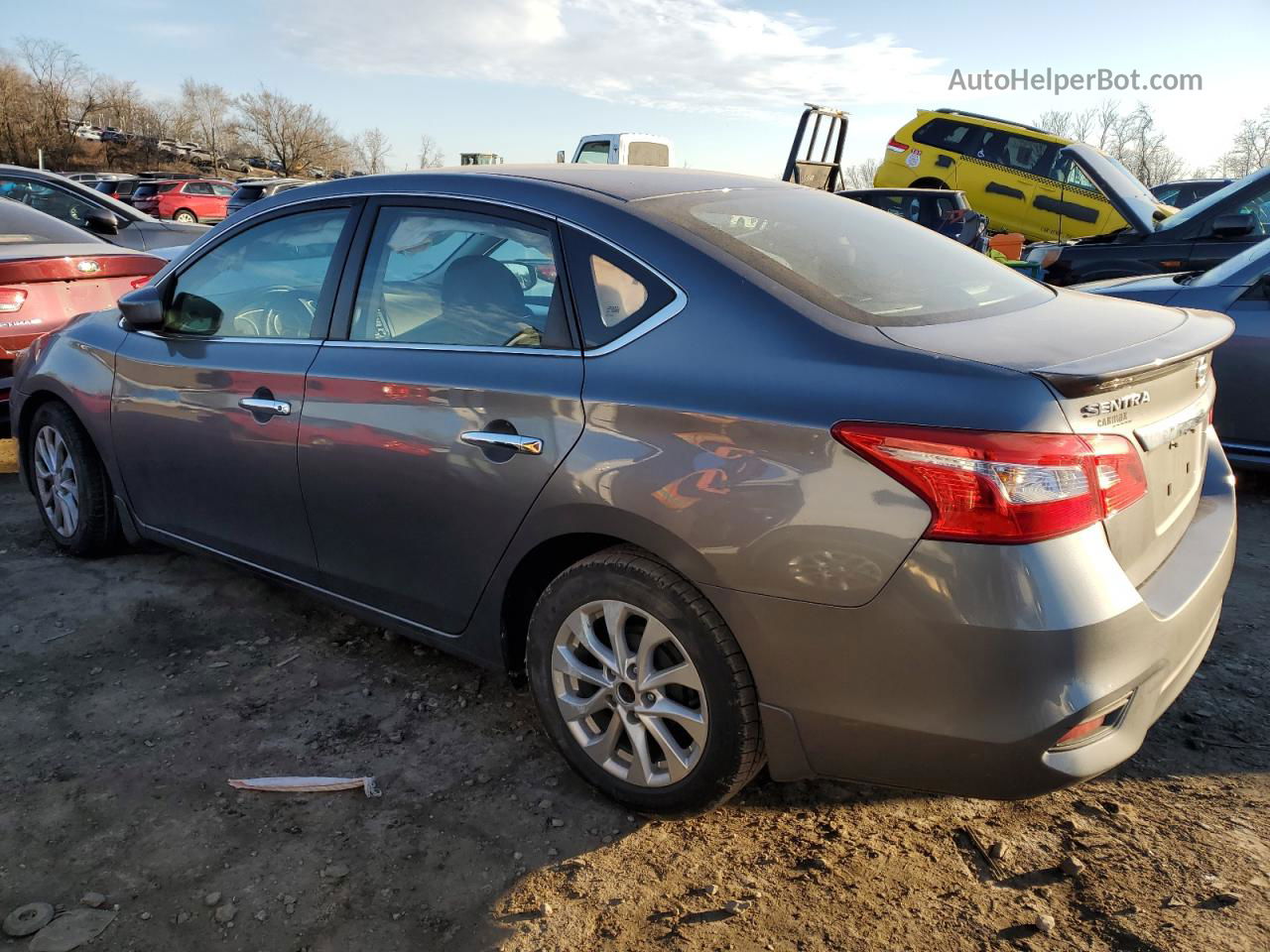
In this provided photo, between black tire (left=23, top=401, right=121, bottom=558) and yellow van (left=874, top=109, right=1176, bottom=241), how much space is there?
50.6 feet

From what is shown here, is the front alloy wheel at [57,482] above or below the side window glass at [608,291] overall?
below

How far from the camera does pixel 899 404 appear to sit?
192 cm

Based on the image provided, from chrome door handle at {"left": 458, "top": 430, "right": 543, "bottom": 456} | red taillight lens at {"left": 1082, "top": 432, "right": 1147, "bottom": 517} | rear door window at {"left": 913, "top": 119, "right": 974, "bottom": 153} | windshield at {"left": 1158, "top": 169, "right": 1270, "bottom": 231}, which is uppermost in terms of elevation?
rear door window at {"left": 913, "top": 119, "right": 974, "bottom": 153}

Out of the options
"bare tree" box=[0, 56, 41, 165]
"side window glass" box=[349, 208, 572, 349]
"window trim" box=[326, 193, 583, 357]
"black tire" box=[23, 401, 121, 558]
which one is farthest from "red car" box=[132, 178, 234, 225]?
"bare tree" box=[0, 56, 41, 165]

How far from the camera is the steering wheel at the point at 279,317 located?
314cm

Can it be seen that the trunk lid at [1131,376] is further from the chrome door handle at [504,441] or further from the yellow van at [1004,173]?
the yellow van at [1004,173]

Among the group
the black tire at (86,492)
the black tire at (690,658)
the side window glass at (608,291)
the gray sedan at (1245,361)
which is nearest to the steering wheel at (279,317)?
the side window glass at (608,291)

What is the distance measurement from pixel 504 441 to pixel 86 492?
2.54 meters

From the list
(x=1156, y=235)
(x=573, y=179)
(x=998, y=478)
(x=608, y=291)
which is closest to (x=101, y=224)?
(x=573, y=179)

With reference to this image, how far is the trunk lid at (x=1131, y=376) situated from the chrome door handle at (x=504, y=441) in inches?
35.5

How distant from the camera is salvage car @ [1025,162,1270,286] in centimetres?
675

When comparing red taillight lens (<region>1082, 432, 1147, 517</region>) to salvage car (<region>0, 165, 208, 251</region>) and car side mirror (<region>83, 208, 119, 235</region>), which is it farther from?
salvage car (<region>0, 165, 208, 251</region>)

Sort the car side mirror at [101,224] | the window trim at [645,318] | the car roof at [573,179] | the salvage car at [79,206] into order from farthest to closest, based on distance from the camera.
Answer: the salvage car at [79,206] < the car side mirror at [101,224] < the car roof at [573,179] < the window trim at [645,318]

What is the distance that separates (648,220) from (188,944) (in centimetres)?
198
